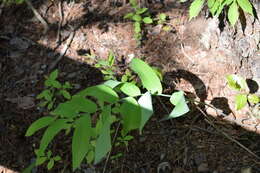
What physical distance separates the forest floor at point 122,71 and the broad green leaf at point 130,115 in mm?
781

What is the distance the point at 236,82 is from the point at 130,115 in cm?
103

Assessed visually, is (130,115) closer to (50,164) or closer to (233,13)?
(233,13)

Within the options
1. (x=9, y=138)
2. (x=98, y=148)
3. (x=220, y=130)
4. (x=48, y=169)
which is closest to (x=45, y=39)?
(x=9, y=138)

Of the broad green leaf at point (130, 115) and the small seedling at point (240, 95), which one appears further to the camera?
the small seedling at point (240, 95)

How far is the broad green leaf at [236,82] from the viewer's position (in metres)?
2.09

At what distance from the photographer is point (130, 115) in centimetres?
142

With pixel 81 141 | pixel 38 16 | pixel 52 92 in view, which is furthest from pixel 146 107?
pixel 38 16

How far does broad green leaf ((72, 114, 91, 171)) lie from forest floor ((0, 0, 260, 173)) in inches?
35.5

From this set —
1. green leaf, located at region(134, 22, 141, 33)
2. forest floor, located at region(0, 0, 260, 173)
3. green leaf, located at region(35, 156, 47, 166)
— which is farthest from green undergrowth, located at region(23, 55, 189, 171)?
green leaf, located at region(134, 22, 141, 33)

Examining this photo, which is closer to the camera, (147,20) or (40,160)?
(40,160)

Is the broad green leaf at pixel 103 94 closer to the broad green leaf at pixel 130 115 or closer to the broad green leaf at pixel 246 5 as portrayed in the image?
the broad green leaf at pixel 130 115

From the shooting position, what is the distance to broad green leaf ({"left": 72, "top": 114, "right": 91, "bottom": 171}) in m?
1.28

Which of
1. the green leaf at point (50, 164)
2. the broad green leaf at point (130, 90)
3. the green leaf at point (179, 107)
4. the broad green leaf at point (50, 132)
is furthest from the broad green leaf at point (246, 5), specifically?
the green leaf at point (50, 164)

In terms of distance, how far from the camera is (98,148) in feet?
4.09
